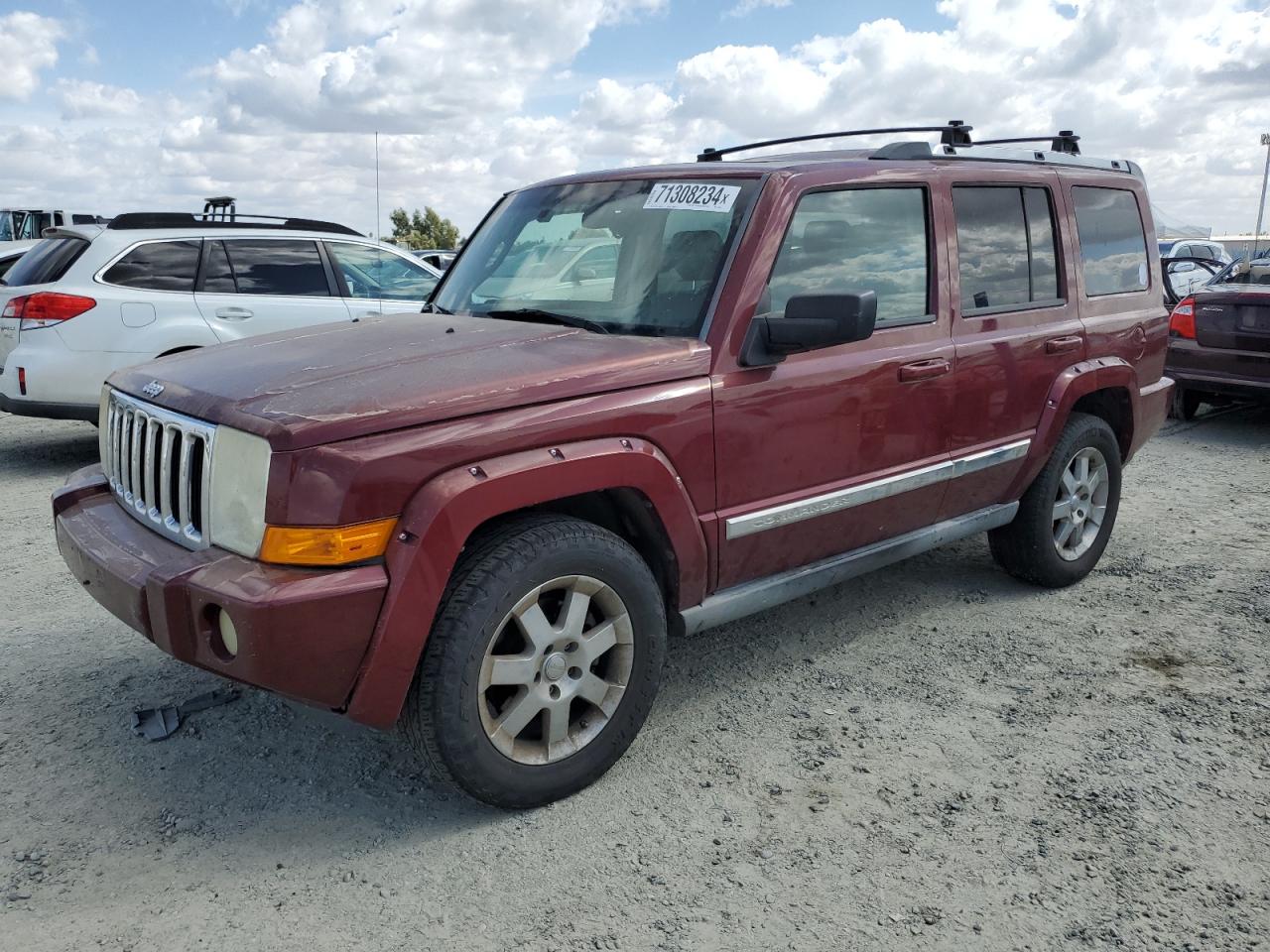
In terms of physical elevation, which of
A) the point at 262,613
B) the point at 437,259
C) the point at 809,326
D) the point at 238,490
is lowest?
the point at 262,613

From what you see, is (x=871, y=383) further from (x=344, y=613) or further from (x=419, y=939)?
(x=419, y=939)

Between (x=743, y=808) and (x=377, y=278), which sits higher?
(x=377, y=278)

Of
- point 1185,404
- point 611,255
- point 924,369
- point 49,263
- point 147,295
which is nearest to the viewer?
point 611,255

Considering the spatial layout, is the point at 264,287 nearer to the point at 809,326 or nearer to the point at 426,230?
the point at 809,326

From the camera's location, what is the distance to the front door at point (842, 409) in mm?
3439

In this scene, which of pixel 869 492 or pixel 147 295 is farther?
pixel 147 295

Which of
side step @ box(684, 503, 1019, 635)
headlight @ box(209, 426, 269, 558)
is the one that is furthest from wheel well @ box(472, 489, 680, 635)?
headlight @ box(209, 426, 269, 558)

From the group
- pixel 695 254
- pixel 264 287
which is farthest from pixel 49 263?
pixel 695 254

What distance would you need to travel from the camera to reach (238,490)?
2748mm

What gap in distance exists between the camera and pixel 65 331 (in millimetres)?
7180

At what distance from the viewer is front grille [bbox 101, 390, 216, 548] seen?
291cm

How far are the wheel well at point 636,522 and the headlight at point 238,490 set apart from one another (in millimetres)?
782

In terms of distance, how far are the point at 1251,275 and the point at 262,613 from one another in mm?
9194

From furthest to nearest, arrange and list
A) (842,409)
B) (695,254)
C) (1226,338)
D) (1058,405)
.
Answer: (1226,338)
(1058,405)
(842,409)
(695,254)
